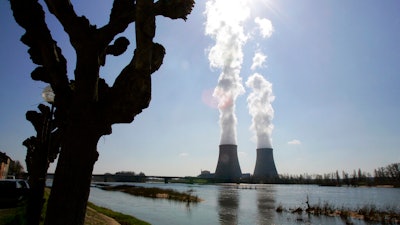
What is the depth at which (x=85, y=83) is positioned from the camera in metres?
4.23

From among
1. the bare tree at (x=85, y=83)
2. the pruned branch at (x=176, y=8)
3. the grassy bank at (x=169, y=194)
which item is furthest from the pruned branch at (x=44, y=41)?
the grassy bank at (x=169, y=194)

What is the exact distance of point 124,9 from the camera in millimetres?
4992

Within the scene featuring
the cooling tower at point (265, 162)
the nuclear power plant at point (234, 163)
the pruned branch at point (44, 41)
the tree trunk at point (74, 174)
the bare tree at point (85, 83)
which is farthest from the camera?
the cooling tower at point (265, 162)

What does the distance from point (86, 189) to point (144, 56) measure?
6.19ft

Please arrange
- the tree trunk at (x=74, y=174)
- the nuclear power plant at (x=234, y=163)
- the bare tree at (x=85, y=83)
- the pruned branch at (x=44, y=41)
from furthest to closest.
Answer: the nuclear power plant at (x=234, y=163), the pruned branch at (x=44, y=41), the tree trunk at (x=74, y=174), the bare tree at (x=85, y=83)

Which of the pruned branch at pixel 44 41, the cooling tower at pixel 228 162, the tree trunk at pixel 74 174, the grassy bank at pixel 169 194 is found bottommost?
the grassy bank at pixel 169 194

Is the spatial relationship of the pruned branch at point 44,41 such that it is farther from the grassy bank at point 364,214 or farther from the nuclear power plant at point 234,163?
the nuclear power plant at point 234,163

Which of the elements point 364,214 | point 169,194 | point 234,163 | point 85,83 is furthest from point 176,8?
point 234,163

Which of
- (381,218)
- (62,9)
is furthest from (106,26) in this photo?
(381,218)

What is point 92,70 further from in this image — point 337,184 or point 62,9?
point 337,184

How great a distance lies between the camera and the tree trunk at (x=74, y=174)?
147 inches

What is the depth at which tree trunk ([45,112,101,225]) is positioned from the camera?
3746 millimetres

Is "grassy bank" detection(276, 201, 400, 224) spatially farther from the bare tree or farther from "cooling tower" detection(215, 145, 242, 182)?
"cooling tower" detection(215, 145, 242, 182)

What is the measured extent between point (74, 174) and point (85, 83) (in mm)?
1251
